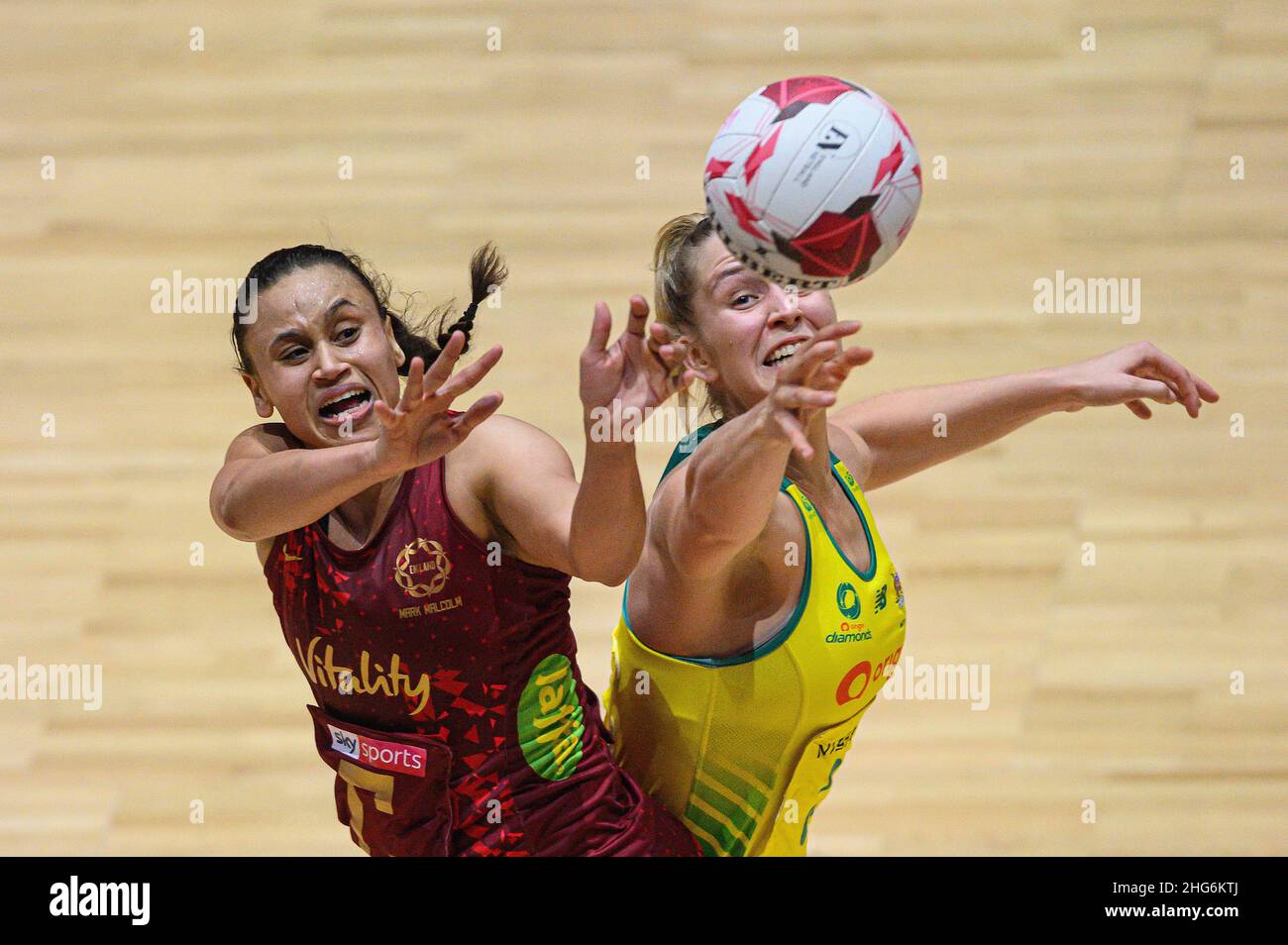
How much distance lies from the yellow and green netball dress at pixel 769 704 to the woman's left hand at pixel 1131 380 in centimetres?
46

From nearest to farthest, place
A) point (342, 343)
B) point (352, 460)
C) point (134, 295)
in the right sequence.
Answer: point (352, 460)
point (342, 343)
point (134, 295)

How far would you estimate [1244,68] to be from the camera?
15.3 feet

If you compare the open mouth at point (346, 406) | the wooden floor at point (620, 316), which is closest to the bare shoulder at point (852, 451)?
the open mouth at point (346, 406)

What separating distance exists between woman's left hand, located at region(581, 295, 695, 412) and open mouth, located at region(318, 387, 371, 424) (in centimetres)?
47

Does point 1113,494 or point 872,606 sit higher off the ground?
point 872,606

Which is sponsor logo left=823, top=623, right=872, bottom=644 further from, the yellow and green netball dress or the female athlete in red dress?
the female athlete in red dress

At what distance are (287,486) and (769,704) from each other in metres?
0.76

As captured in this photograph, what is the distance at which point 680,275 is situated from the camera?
7.46 feet

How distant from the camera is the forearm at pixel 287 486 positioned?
188 centimetres
